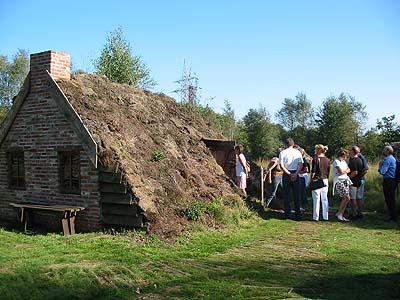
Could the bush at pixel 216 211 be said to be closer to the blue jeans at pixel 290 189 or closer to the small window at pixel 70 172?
the blue jeans at pixel 290 189

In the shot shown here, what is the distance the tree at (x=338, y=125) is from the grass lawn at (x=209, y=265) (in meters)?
31.3

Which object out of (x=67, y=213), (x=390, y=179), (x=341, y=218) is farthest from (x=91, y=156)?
(x=390, y=179)

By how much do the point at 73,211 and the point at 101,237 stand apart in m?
1.27

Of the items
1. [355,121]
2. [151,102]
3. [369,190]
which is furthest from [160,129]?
[355,121]

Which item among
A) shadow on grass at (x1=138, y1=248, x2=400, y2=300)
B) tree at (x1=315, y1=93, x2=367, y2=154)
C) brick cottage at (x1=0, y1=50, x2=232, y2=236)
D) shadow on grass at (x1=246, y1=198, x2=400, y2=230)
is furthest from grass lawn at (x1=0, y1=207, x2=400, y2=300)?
tree at (x1=315, y1=93, x2=367, y2=154)

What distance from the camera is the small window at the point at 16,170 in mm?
11547

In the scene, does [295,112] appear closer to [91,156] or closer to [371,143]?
[371,143]

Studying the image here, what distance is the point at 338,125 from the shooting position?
4066cm

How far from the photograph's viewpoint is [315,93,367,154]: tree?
39906 mm

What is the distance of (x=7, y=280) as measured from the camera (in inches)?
233

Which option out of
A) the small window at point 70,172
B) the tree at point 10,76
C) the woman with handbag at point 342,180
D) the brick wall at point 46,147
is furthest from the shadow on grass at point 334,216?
the tree at point 10,76

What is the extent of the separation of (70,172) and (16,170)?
2441 millimetres

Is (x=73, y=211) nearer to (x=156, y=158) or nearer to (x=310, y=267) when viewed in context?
(x=156, y=158)

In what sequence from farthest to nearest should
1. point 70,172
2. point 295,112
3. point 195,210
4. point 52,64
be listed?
1. point 295,112
2. point 52,64
3. point 70,172
4. point 195,210
